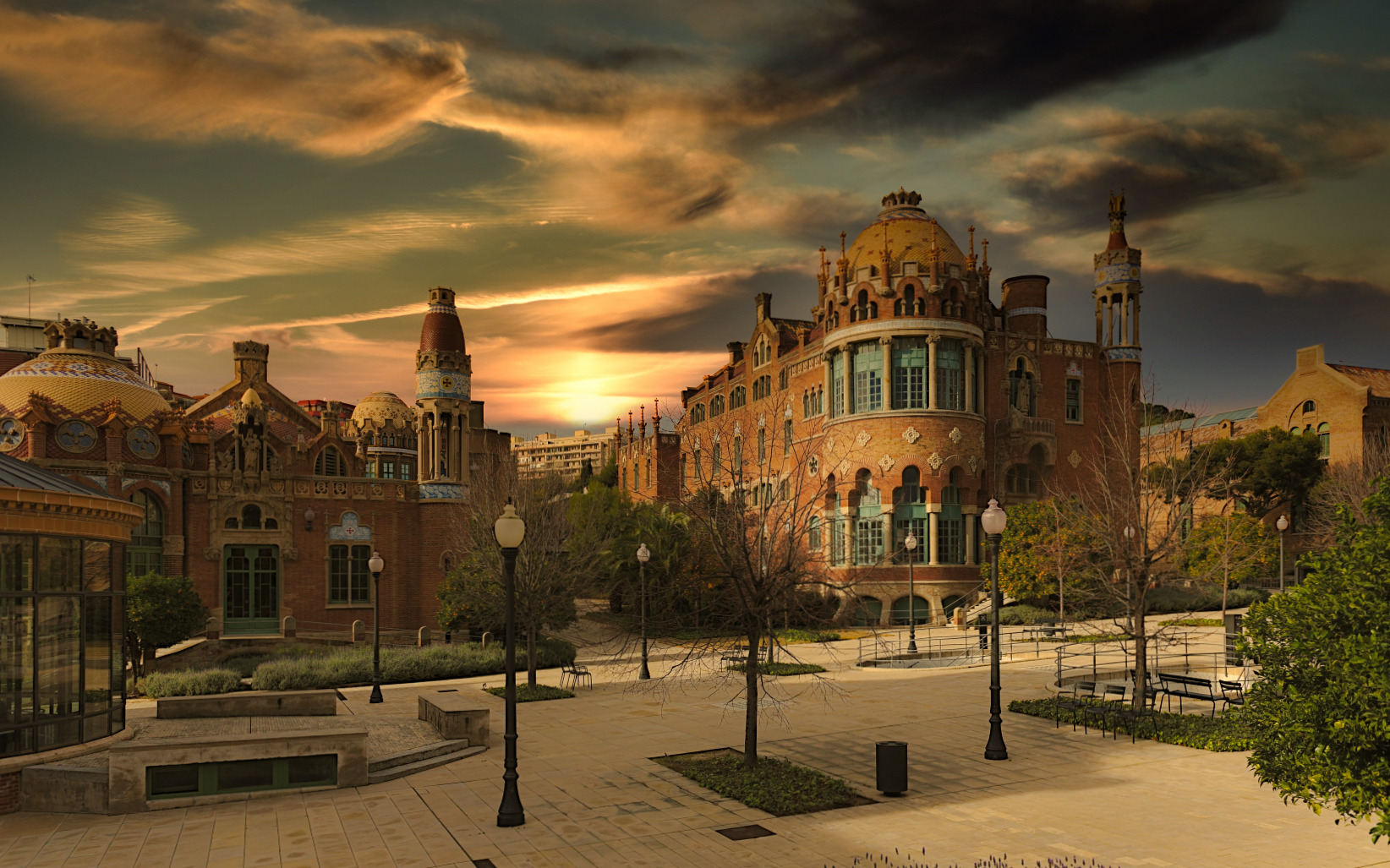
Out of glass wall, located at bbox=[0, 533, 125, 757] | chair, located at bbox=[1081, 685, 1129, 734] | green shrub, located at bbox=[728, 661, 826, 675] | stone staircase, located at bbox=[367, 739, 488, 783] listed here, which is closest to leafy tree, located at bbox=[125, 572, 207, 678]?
glass wall, located at bbox=[0, 533, 125, 757]

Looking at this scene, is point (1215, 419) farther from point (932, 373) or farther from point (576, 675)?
point (576, 675)

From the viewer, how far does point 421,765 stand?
1628 cm

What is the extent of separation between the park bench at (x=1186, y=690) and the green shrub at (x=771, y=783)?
8.51 metres

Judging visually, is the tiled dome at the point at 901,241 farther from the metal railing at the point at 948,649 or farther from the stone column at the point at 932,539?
the metal railing at the point at 948,649

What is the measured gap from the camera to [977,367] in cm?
5103

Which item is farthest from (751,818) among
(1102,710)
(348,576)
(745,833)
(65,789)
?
(348,576)

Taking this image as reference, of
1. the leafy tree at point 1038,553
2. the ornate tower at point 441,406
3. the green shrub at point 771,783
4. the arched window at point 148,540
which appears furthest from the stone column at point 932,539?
the arched window at point 148,540

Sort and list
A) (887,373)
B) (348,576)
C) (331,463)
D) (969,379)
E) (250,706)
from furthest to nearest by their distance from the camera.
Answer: (969,379), (887,373), (331,463), (348,576), (250,706)

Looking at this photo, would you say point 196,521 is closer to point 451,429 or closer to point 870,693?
point 451,429

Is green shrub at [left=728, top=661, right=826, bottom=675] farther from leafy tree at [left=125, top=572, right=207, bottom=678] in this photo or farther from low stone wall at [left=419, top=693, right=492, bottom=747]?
leafy tree at [left=125, top=572, right=207, bottom=678]

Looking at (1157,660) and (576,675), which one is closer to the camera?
(576,675)

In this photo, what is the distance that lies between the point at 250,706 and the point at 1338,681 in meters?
20.1

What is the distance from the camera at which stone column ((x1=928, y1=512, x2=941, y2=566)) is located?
48438mm

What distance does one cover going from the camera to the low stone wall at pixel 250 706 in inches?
821
